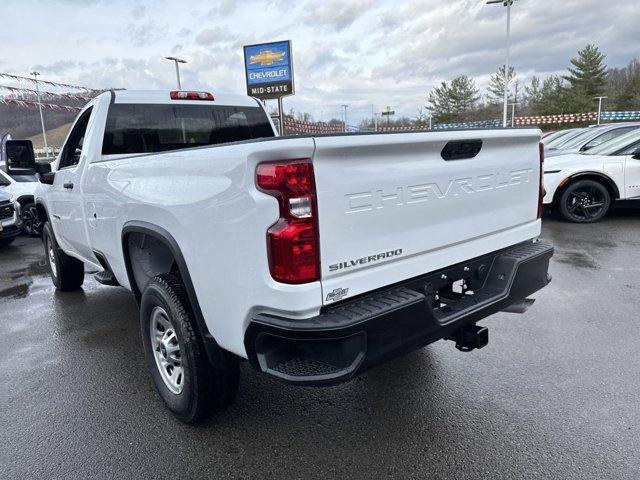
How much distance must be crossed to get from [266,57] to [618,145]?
20.1 meters

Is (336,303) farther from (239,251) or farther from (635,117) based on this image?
(635,117)

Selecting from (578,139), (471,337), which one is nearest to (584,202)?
(578,139)

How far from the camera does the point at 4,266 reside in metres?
7.57

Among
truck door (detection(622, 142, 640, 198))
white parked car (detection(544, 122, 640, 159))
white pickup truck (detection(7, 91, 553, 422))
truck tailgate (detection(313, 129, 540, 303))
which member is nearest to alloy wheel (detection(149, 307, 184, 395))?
white pickup truck (detection(7, 91, 553, 422))

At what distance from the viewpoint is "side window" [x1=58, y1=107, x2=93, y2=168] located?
4227mm

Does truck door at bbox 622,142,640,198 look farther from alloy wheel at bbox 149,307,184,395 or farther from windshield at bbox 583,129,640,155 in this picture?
alloy wheel at bbox 149,307,184,395

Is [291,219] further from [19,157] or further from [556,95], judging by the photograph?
[556,95]

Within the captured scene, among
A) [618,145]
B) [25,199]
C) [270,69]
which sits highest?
[270,69]

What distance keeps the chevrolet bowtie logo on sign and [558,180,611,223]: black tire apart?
19.6 metres

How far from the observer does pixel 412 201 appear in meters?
2.30

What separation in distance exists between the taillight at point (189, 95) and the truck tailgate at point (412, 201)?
2.68 meters

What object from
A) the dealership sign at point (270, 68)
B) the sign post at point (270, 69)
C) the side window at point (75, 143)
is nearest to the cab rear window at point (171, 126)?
the side window at point (75, 143)

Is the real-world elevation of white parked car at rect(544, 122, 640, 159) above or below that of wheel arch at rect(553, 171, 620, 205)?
above

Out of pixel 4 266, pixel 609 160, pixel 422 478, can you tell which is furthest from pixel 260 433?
pixel 609 160
